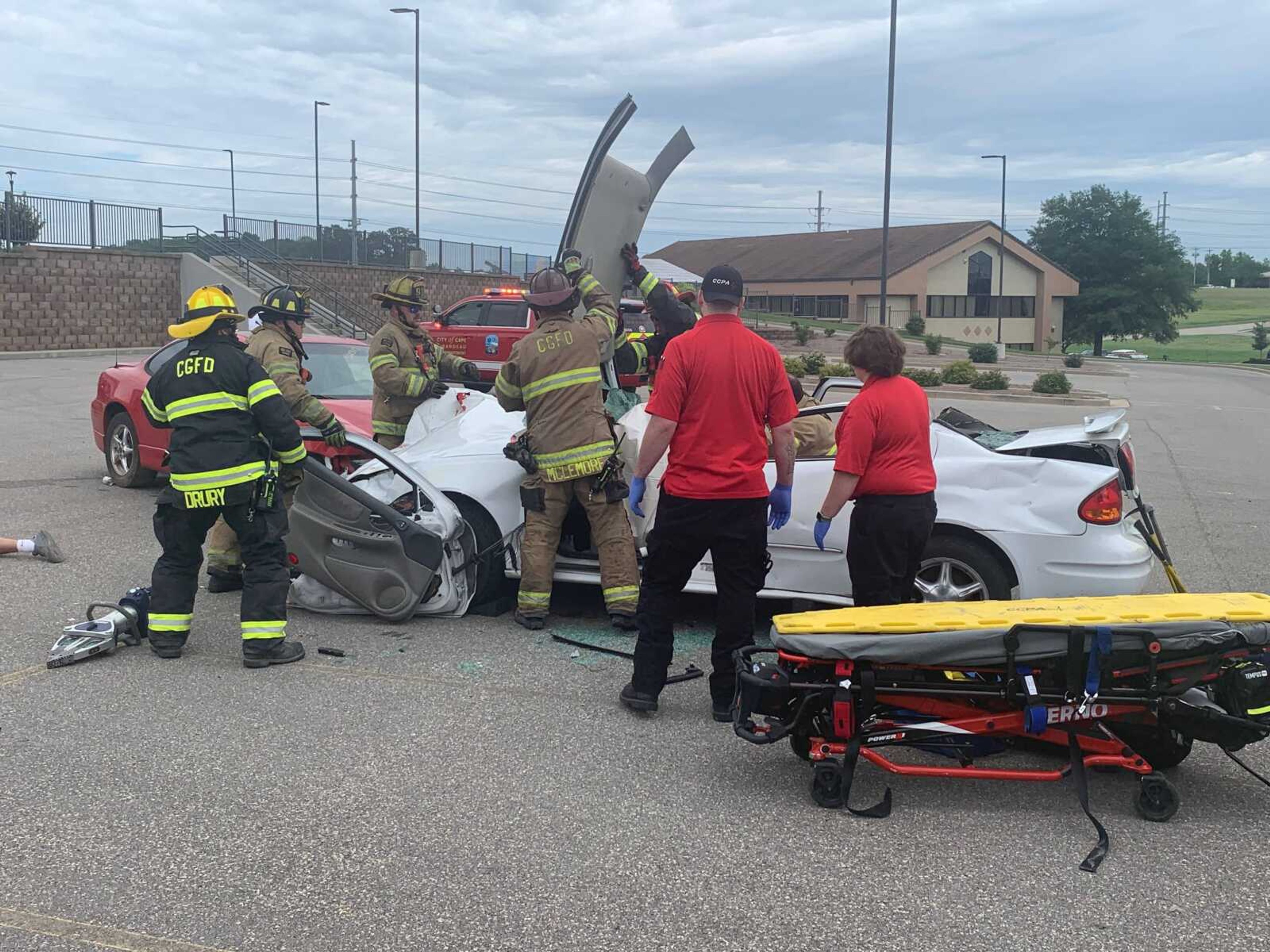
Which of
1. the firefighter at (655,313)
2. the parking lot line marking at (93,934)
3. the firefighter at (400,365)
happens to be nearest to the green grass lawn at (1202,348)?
the firefighter at (655,313)

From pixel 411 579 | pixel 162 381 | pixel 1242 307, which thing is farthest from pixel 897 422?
pixel 1242 307

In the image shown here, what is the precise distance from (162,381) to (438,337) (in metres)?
15.3

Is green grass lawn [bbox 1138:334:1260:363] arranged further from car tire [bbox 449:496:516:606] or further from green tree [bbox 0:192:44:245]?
car tire [bbox 449:496:516:606]

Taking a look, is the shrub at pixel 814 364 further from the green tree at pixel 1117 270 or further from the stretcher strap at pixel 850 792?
the green tree at pixel 1117 270

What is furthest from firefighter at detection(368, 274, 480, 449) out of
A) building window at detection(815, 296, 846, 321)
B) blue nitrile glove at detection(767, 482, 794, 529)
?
building window at detection(815, 296, 846, 321)

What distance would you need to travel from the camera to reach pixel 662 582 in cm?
475

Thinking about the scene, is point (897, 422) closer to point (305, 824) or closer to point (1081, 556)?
point (1081, 556)

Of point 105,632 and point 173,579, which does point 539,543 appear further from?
point 105,632

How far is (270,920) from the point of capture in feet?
10.5

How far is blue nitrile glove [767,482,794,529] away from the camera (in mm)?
4863

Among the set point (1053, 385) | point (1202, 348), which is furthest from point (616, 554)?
point (1202, 348)

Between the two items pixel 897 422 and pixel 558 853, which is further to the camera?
pixel 897 422

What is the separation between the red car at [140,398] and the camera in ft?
31.8

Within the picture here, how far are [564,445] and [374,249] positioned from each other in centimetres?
3921
